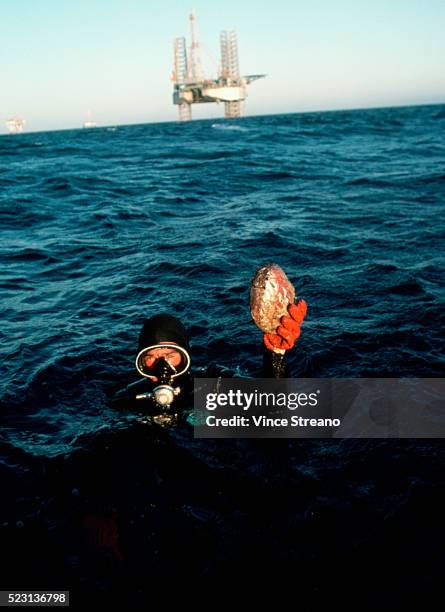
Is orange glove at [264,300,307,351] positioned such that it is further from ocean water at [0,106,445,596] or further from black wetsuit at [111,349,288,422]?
ocean water at [0,106,445,596]

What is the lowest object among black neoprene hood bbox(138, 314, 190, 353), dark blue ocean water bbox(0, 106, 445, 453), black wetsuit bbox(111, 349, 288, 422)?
black wetsuit bbox(111, 349, 288, 422)

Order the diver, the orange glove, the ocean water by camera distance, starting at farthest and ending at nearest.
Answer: the ocean water
the diver
the orange glove

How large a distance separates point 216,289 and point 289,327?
4870 millimetres

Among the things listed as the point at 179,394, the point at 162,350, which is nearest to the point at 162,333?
the point at 162,350

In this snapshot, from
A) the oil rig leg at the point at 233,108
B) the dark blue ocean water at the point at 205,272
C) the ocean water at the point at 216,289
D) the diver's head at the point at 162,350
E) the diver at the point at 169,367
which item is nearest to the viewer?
the diver at the point at 169,367

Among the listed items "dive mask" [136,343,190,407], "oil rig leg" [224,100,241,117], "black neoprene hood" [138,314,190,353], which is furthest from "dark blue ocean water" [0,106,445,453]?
"oil rig leg" [224,100,241,117]

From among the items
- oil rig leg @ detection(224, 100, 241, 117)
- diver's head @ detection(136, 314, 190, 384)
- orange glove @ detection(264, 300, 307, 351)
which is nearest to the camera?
orange glove @ detection(264, 300, 307, 351)

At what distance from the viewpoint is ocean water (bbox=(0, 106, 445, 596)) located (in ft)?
14.7

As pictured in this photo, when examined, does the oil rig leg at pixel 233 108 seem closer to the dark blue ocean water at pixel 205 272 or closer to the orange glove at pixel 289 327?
the dark blue ocean water at pixel 205 272

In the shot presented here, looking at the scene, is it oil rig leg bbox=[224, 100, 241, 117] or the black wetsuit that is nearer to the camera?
the black wetsuit

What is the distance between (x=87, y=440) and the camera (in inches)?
179

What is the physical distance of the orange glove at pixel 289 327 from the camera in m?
3.77

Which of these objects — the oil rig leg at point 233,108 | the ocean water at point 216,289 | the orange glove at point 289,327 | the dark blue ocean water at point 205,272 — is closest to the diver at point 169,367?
the orange glove at point 289,327

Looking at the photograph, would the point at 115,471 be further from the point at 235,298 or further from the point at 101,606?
the point at 235,298
